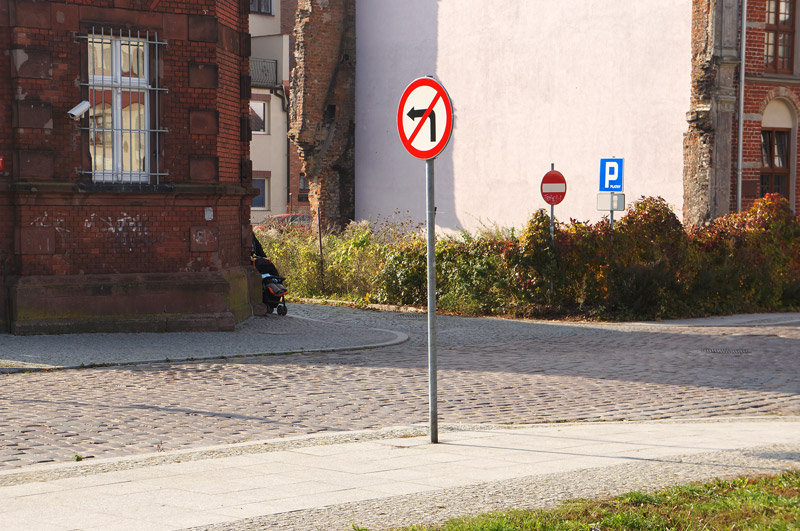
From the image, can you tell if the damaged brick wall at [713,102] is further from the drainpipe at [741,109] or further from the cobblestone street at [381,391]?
the cobblestone street at [381,391]

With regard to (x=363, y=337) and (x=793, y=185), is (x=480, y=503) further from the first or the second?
(x=793, y=185)

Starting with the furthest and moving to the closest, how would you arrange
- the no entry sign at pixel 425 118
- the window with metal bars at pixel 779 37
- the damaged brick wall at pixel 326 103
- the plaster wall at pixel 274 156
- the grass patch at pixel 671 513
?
the plaster wall at pixel 274 156
the damaged brick wall at pixel 326 103
the window with metal bars at pixel 779 37
the no entry sign at pixel 425 118
the grass patch at pixel 671 513

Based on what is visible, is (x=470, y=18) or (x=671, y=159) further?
(x=470, y=18)

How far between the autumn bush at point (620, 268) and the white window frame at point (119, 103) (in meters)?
7.15

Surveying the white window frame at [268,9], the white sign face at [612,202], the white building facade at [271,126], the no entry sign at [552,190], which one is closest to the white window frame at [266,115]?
the white building facade at [271,126]

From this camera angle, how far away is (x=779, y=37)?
26.1m

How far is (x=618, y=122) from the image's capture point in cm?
2838

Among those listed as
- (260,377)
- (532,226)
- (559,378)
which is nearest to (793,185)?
(532,226)

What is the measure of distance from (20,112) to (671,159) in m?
16.3

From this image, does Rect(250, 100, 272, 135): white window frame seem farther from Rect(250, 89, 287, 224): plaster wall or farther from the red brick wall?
the red brick wall

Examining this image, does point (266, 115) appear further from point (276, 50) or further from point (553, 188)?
point (553, 188)

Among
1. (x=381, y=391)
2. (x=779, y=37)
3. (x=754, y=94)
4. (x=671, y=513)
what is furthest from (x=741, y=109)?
(x=671, y=513)

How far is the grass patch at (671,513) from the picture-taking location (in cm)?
559

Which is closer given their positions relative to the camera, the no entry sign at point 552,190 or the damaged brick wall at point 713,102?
the no entry sign at point 552,190
